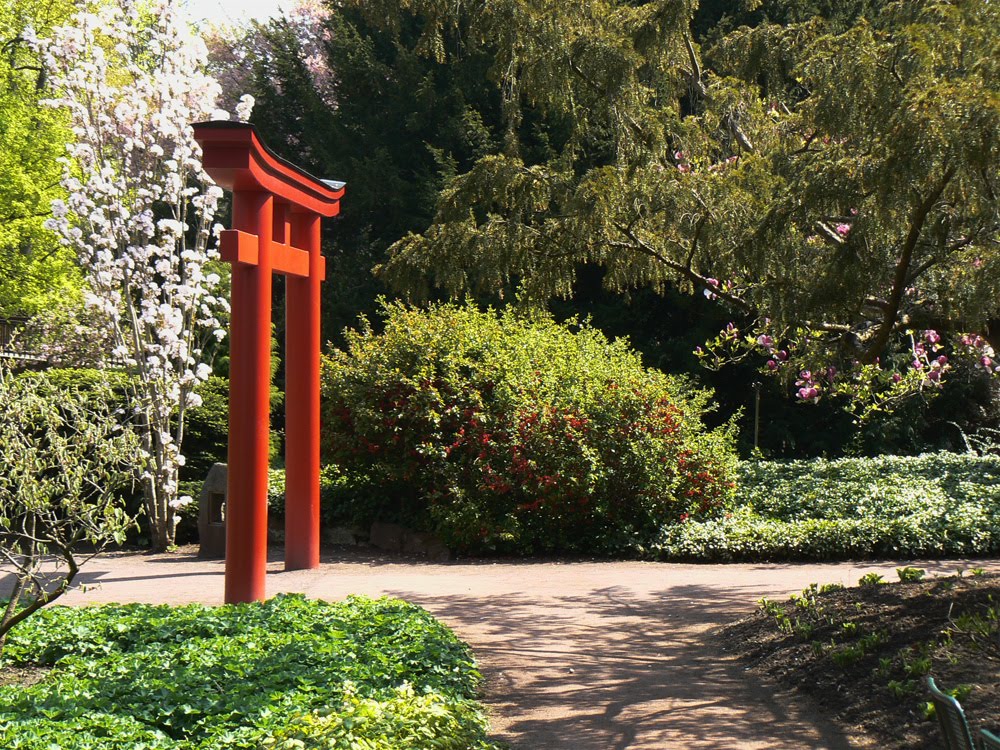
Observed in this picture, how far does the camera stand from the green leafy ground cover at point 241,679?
4.29 m

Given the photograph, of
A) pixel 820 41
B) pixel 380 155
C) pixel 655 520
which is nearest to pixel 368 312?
pixel 380 155

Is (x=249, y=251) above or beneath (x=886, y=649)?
above

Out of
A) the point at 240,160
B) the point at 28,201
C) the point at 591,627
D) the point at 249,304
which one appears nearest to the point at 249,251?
the point at 249,304

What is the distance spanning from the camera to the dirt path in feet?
17.0

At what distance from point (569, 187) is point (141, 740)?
5.10 meters

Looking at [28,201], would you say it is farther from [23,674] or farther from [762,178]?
[762,178]

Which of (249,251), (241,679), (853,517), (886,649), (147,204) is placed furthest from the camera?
(147,204)

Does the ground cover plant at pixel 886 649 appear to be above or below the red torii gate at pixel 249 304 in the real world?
below

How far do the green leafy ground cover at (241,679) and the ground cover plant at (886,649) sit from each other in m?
→ 1.80

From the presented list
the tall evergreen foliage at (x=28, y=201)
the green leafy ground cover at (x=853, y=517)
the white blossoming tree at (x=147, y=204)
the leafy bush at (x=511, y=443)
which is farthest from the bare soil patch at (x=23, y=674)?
the tall evergreen foliage at (x=28, y=201)

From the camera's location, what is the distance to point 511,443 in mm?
11328

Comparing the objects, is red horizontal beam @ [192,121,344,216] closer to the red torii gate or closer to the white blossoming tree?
the red torii gate

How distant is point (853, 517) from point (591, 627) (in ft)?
16.0

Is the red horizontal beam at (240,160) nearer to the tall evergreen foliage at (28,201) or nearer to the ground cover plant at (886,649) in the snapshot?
the ground cover plant at (886,649)
